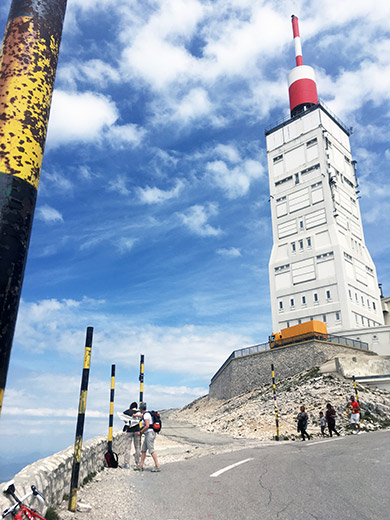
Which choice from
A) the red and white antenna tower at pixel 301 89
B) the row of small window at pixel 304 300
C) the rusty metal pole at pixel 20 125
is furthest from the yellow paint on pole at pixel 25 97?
the red and white antenna tower at pixel 301 89

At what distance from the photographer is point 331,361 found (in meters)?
35.2

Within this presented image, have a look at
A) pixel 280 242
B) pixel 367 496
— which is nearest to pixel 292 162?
pixel 280 242

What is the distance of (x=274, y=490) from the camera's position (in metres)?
7.13

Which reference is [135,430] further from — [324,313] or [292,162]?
[292,162]

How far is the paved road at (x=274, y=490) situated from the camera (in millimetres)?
5699

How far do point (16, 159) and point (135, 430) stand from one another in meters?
10.8

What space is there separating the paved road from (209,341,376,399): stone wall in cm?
2810

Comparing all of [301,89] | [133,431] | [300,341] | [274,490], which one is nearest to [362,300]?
[300,341]

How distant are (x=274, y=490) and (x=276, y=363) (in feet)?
114

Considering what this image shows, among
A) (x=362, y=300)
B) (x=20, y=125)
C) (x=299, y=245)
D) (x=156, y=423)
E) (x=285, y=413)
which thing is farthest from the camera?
(x=299, y=245)

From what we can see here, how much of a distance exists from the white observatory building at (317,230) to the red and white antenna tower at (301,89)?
230mm

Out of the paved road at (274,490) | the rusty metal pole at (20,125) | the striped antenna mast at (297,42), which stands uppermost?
the striped antenna mast at (297,42)

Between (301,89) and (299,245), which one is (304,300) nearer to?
(299,245)

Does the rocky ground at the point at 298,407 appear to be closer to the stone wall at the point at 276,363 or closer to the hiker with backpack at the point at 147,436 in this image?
the stone wall at the point at 276,363
